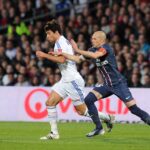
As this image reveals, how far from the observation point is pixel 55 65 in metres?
23.5

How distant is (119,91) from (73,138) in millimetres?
1273

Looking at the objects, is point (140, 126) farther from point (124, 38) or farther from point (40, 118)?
point (124, 38)

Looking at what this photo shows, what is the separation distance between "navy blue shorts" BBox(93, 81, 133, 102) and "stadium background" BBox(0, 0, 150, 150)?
1.19m

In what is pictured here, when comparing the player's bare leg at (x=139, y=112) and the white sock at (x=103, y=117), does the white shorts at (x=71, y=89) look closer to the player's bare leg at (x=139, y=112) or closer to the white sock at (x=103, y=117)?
the white sock at (x=103, y=117)

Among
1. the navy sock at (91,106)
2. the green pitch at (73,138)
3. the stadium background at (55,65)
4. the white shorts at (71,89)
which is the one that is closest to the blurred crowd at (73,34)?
the stadium background at (55,65)

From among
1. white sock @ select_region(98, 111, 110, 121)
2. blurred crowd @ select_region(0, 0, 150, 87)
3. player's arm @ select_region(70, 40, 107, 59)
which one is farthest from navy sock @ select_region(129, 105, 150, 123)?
blurred crowd @ select_region(0, 0, 150, 87)

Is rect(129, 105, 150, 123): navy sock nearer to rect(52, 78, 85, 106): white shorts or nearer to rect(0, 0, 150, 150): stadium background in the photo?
rect(52, 78, 85, 106): white shorts

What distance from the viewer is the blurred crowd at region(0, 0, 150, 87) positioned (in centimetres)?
2219

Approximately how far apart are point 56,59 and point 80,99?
4.21ft

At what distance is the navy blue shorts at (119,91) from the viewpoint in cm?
1446

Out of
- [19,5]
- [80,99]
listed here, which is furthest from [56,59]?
[19,5]

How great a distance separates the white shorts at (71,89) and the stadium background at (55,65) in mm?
1151

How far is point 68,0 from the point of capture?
27.0 meters

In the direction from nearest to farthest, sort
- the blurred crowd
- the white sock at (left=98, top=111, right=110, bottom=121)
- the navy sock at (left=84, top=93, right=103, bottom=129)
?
the navy sock at (left=84, top=93, right=103, bottom=129), the white sock at (left=98, top=111, right=110, bottom=121), the blurred crowd
